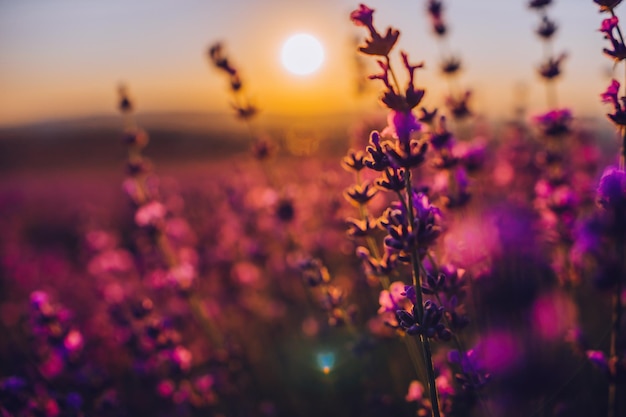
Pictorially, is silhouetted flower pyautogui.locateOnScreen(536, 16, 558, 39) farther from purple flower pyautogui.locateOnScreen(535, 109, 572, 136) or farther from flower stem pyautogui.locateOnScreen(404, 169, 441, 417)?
flower stem pyautogui.locateOnScreen(404, 169, 441, 417)

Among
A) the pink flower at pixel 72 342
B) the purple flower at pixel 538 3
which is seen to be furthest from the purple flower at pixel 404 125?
the pink flower at pixel 72 342

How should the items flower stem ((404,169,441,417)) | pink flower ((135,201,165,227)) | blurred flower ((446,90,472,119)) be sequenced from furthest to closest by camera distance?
pink flower ((135,201,165,227)) < blurred flower ((446,90,472,119)) < flower stem ((404,169,441,417))

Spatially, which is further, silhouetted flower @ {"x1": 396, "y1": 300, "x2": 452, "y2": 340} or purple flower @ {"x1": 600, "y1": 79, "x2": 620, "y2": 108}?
purple flower @ {"x1": 600, "y1": 79, "x2": 620, "y2": 108}

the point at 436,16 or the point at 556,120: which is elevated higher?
the point at 436,16

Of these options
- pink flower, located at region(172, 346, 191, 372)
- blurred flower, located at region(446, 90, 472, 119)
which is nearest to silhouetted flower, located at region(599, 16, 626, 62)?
blurred flower, located at region(446, 90, 472, 119)

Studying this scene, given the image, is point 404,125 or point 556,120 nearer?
point 404,125

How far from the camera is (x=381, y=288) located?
13.8ft

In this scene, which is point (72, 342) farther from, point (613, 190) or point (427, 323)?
point (613, 190)

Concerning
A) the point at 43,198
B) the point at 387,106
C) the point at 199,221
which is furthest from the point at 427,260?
the point at 43,198

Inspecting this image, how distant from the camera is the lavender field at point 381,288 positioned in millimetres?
1978

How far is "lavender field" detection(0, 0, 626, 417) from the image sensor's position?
1.98 m

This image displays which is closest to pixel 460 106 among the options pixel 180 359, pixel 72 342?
pixel 180 359

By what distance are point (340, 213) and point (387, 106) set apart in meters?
2.45

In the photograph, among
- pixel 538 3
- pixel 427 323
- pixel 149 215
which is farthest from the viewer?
pixel 149 215
